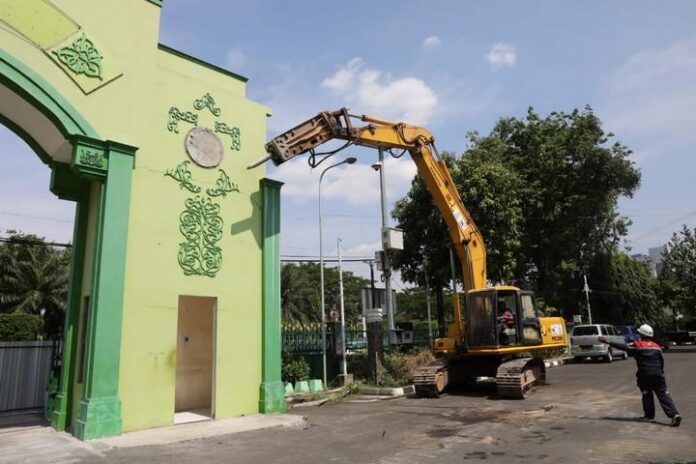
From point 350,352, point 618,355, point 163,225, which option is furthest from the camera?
point 618,355

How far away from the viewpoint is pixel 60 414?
9.35 meters

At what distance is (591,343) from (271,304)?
A: 19.9m

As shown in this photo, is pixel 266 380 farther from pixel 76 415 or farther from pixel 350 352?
pixel 350 352

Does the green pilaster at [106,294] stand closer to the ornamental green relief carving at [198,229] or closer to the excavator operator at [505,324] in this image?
the ornamental green relief carving at [198,229]

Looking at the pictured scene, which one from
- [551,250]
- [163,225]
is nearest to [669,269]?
[551,250]

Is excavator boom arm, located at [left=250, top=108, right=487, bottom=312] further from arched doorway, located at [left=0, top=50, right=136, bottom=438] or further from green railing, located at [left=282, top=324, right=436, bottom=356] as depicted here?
arched doorway, located at [left=0, top=50, right=136, bottom=438]

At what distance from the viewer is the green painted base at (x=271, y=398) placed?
35.3 feet

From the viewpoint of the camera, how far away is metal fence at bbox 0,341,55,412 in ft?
38.2

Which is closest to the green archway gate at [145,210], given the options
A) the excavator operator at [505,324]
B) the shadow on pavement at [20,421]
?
the shadow on pavement at [20,421]

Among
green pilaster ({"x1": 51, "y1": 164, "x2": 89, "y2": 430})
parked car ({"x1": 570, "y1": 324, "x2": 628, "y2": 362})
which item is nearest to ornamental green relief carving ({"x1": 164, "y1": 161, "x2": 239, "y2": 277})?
green pilaster ({"x1": 51, "y1": 164, "x2": 89, "y2": 430})

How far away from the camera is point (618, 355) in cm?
2739

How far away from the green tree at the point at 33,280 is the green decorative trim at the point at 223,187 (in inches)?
853

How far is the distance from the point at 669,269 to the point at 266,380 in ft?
124

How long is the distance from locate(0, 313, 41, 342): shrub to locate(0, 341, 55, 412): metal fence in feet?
38.9
